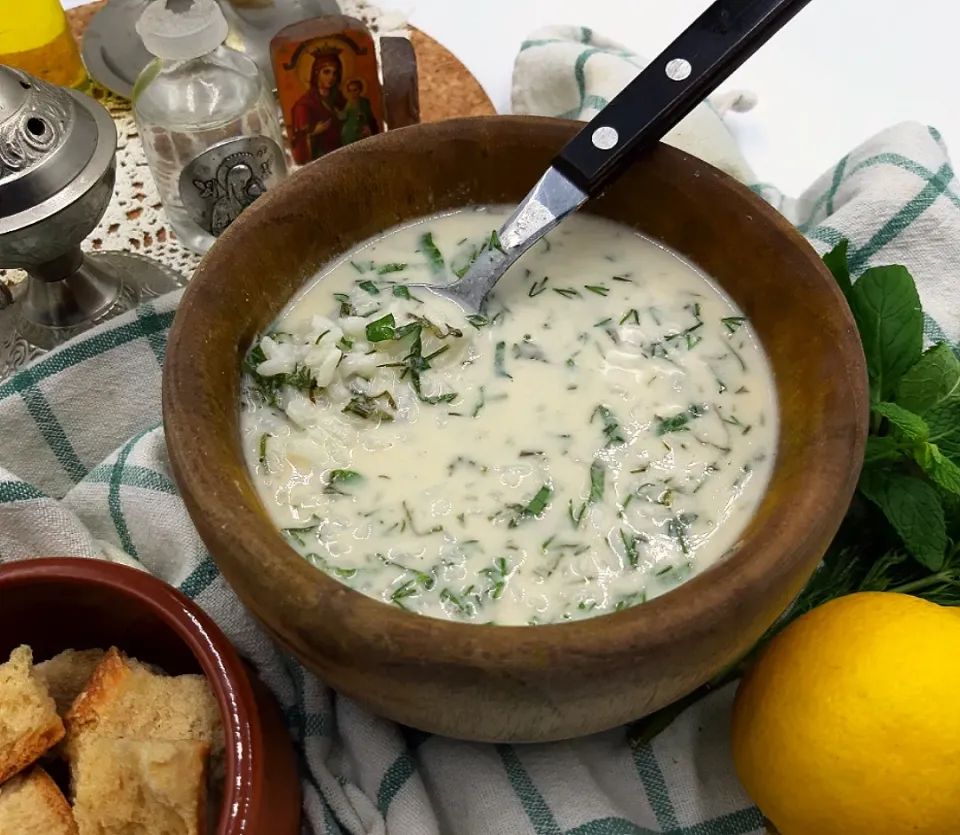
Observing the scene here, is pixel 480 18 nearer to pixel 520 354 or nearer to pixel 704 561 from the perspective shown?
pixel 520 354

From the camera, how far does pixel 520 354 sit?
1.06m

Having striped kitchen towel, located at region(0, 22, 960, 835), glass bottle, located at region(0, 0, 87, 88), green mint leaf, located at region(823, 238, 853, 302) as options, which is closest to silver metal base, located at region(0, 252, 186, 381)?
striped kitchen towel, located at region(0, 22, 960, 835)

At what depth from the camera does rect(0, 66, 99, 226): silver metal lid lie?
3.96 feet

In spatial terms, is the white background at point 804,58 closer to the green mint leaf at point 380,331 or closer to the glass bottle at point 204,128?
the glass bottle at point 204,128

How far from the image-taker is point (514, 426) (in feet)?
3.25

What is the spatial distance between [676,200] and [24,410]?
2.50ft

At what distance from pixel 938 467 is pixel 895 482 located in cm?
6

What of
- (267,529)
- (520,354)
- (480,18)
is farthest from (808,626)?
(480,18)

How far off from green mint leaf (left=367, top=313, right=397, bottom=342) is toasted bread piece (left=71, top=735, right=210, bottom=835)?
0.41 m

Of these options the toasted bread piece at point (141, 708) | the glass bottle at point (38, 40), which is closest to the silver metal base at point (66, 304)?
the glass bottle at point (38, 40)

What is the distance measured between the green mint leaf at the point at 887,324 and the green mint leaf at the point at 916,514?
101 millimetres

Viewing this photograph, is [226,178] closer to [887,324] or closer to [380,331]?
Answer: [380,331]

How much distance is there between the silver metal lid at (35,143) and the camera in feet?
3.96

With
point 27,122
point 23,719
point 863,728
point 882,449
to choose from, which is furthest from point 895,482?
point 27,122
